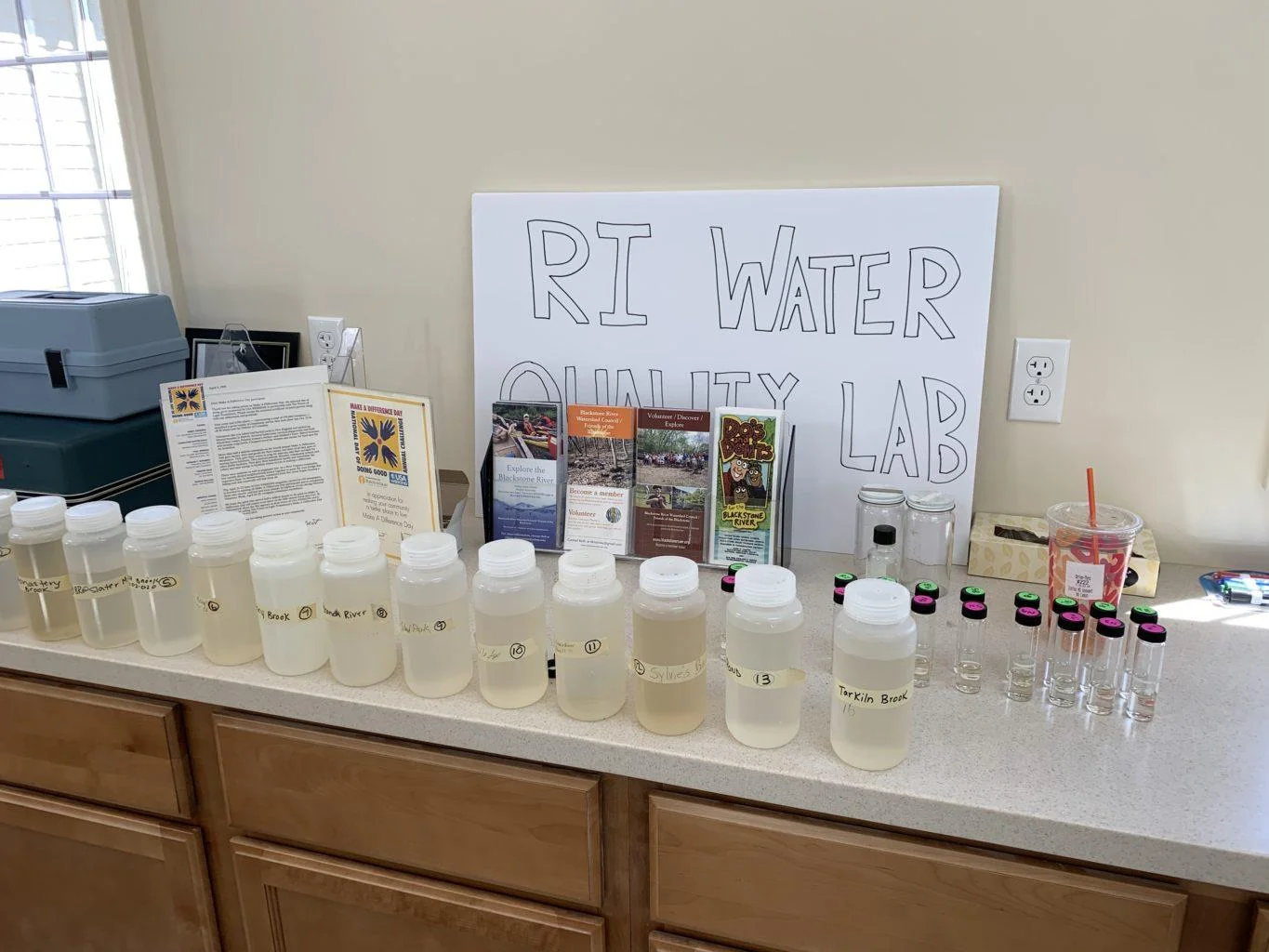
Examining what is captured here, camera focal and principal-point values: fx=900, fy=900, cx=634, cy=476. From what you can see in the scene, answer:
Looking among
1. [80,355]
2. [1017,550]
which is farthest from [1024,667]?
[80,355]

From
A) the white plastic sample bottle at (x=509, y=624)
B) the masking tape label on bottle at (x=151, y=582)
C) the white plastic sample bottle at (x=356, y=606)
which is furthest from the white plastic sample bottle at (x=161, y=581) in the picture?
the white plastic sample bottle at (x=509, y=624)

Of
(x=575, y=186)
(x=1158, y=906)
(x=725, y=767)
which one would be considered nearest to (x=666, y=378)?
(x=575, y=186)

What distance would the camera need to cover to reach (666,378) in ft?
5.03

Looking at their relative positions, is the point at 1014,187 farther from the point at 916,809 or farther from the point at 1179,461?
the point at 916,809

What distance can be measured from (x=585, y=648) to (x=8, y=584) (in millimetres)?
884

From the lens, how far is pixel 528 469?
1469mm

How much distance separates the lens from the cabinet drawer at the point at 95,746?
1.25 meters

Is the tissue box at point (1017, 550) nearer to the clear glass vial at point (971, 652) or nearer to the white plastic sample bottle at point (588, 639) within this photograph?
the clear glass vial at point (971, 652)

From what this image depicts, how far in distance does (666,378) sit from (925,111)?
22.4 inches

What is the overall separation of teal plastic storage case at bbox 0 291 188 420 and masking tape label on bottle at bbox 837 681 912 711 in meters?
1.33

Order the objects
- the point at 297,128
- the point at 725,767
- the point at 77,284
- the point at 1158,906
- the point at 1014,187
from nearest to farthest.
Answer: the point at 1158,906, the point at 725,767, the point at 1014,187, the point at 297,128, the point at 77,284

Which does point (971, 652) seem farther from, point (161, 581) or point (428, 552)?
A: point (161, 581)

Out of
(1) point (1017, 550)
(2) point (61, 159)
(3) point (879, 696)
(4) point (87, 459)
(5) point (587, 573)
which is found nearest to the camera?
(3) point (879, 696)

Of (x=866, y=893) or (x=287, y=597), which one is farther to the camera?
(x=287, y=597)
